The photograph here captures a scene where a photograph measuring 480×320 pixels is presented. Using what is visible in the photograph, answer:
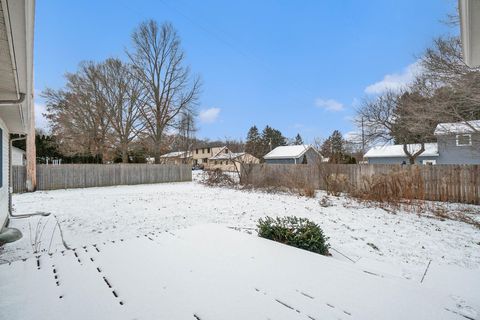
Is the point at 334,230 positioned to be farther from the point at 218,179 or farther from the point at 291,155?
the point at 291,155

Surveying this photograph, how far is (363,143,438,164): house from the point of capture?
21.1m

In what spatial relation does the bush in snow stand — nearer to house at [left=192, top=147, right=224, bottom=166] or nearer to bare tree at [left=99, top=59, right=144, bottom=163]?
bare tree at [left=99, top=59, right=144, bottom=163]

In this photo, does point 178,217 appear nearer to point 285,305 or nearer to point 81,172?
point 285,305

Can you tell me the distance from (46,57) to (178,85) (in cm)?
1057

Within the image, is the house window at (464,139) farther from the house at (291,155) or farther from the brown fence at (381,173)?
the house at (291,155)

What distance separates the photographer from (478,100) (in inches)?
299

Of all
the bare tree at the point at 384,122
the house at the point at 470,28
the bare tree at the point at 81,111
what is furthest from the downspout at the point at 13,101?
the bare tree at the point at 384,122

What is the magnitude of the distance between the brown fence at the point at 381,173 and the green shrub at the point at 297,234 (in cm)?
608

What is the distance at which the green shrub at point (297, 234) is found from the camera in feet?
12.1

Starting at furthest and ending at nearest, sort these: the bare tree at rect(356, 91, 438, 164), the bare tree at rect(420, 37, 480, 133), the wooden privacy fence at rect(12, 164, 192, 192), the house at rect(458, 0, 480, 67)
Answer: the bare tree at rect(356, 91, 438, 164)
the wooden privacy fence at rect(12, 164, 192, 192)
the bare tree at rect(420, 37, 480, 133)
the house at rect(458, 0, 480, 67)

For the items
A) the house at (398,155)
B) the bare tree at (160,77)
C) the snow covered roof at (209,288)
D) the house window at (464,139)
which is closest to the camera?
the snow covered roof at (209,288)

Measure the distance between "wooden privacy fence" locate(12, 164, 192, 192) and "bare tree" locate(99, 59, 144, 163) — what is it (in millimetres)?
3933

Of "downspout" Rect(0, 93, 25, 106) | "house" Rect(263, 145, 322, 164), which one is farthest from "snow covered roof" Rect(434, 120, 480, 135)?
"house" Rect(263, 145, 322, 164)

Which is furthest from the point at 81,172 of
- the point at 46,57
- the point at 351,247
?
the point at 351,247
